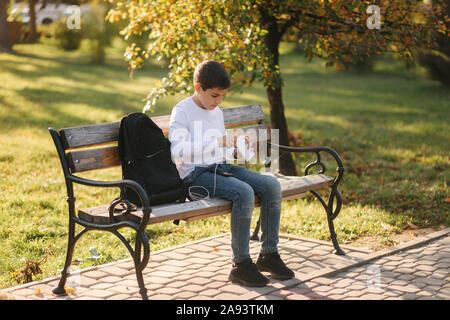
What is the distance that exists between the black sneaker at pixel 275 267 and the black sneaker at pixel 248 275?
0.54ft

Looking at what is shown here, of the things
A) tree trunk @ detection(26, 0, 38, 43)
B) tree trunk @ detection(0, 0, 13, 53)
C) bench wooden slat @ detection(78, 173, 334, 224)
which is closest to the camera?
bench wooden slat @ detection(78, 173, 334, 224)

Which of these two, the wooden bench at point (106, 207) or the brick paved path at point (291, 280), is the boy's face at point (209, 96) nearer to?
the wooden bench at point (106, 207)

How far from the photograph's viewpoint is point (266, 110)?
1366 centimetres

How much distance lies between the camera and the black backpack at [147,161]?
3996 mm

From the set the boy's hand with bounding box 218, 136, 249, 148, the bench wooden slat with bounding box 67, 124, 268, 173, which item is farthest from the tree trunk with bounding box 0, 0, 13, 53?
the bench wooden slat with bounding box 67, 124, 268, 173

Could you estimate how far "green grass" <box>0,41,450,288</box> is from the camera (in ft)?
18.1

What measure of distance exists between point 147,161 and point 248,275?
1.08m

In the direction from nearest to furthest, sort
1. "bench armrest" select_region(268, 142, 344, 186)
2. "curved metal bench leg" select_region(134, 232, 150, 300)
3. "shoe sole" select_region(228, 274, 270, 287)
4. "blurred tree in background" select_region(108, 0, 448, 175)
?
"curved metal bench leg" select_region(134, 232, 150, 300) → "shoe sole" select_region(228, 274, 270, 287) → "bench armrest" select_region(268, 142, 344, 186) → "blurred tree in background" select_region(108, 0, 448, 175)

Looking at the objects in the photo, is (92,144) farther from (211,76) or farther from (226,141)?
(226,141)

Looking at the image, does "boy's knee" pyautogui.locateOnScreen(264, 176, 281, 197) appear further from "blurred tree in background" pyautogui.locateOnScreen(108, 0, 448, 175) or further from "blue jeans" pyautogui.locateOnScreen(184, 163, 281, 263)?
"blurred tree in background" pyautogui.locateOnScreen(108, 0, 448, 175)

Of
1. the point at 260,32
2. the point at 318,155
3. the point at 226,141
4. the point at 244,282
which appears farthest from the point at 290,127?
the point at 244,282

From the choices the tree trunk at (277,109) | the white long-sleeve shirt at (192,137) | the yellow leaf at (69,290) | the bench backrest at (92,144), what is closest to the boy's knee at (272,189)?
the white long-sleeve shirt at (192,137)

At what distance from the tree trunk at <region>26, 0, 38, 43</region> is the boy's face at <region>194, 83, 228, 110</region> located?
17658 mm
